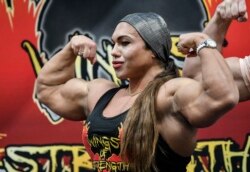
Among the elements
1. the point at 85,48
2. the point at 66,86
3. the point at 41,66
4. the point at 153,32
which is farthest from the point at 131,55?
the point at 41,66

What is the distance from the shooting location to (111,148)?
1.68m

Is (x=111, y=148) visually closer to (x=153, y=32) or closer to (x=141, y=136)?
(x=141, y=136)

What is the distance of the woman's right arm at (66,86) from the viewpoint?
193cm

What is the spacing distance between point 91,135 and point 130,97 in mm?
170

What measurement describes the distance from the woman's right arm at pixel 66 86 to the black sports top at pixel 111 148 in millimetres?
174

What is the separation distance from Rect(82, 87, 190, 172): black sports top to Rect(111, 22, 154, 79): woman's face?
0.15 m

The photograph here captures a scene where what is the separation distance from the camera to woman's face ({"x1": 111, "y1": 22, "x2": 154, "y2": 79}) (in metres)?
1.76

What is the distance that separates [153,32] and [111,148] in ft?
1.25

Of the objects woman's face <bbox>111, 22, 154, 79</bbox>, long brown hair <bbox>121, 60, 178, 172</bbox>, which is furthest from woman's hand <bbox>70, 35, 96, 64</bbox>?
long brown hair <bbox>121, 60, 178, 172</bbox>

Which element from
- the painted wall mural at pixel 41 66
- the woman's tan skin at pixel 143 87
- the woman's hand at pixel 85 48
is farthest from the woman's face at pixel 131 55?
the painted wall mural at pixel 41 66

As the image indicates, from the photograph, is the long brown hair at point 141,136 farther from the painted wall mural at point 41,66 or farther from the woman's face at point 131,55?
the painted wall mural at point 41,66

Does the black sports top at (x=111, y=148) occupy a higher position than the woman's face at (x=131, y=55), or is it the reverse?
the woman's face at (x=131, y=55)

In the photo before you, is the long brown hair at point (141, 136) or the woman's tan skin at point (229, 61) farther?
the woman's tan skin at point (229, 61)

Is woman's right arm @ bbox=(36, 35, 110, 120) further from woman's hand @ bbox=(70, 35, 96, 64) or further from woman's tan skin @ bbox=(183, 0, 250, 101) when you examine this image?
woman's tan skin @ bbox=(183, 0, 250, 101)
